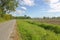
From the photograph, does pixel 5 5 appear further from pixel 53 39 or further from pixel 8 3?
pixel 53 39

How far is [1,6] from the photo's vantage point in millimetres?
52094

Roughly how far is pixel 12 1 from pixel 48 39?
39520 millimetres

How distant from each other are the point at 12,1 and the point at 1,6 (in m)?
3.61

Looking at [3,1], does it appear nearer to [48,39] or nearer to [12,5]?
[12,5]

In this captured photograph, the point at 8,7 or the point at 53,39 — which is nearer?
the point at 53,39

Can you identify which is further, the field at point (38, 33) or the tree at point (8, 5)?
the tree at point (8, 5)

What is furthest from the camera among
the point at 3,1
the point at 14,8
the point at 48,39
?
the point at 14,8

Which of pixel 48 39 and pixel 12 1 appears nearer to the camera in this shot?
pixel 48 39

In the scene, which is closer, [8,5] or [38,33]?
[38,33]

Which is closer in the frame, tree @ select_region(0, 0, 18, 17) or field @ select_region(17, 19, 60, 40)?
field @ select_region(17, 19, 60, 40)

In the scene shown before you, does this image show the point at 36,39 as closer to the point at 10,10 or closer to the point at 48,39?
the point at 48,39

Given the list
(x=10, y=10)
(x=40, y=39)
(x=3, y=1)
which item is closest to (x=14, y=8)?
(x=10, y=10)

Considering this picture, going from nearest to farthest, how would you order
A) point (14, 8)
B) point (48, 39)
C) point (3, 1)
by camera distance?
1. point (48, 39)
2. point (3, 1)
3. point (14, 8)

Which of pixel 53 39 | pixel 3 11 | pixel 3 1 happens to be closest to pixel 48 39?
pixel 53 39
